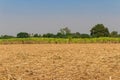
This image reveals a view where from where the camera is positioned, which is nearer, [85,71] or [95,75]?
[95,75]

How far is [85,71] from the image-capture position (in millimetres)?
7887

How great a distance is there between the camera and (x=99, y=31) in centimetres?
7375

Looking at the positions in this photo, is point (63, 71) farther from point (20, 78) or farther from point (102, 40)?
point (102, 40)

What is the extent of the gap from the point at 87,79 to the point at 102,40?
1906 inches

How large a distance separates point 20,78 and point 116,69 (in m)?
2.59

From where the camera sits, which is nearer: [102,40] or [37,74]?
[37,74]

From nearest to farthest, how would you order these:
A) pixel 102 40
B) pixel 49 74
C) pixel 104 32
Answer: pixel 49 74 → pixel 102 40 → pixel 104 32

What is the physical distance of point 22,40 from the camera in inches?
2264

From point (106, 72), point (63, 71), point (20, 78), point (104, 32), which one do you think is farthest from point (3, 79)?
point (104, 32)

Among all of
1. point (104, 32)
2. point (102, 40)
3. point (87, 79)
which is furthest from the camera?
point (104, 32)

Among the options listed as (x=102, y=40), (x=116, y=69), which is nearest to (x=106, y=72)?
(x=116, y=69)

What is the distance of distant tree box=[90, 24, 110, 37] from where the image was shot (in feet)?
242

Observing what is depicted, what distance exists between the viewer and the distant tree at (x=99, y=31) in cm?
7388

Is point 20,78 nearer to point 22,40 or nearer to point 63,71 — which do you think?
point 63,71
